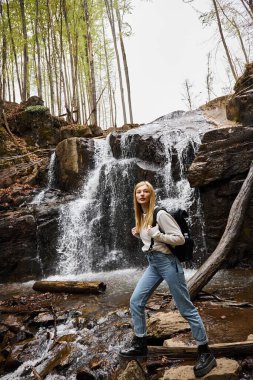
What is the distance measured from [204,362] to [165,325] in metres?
1.20

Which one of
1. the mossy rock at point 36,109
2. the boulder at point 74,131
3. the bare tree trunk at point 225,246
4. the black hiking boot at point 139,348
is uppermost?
the mossy rock at point 36,109

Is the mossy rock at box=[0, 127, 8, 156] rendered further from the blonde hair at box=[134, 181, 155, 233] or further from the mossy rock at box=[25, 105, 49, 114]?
the blonde hair at box=[134, 181, 155, 233]

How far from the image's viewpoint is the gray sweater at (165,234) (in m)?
Result: 2.96

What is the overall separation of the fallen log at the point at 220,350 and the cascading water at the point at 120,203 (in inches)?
220

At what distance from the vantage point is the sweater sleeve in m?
2.96

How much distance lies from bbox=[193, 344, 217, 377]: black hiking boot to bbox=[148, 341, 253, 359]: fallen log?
0.99 feet

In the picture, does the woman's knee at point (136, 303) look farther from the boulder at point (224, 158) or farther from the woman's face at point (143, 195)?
the boulder at point (224, 158)

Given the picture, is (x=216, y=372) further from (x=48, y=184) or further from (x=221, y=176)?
(x=48, y=184)

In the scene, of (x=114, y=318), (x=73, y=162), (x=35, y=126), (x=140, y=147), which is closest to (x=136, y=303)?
(x=114, y=318)

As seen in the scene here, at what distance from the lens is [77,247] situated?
983 cm

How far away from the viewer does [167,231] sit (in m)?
3.01

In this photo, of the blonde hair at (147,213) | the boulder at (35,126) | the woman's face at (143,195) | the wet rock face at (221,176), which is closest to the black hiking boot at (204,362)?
the blonde hair at (147,213)

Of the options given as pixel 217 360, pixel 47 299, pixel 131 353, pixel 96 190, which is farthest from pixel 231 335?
pixel 96 190

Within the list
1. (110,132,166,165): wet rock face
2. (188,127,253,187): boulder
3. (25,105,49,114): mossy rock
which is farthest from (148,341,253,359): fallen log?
(25,105,49,114): mossy rock
